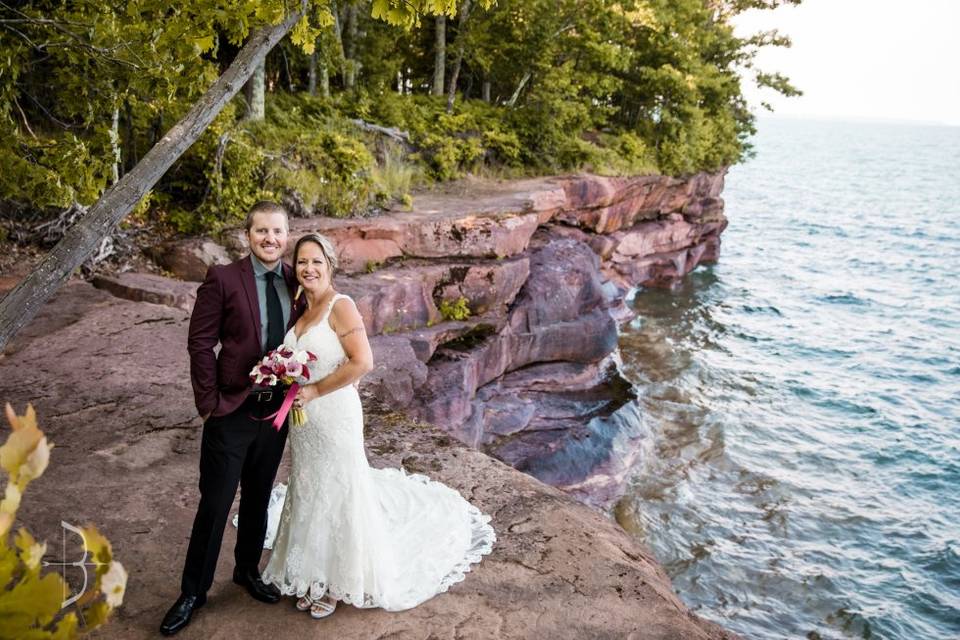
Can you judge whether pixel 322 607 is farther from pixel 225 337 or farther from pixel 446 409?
pixel 446 409

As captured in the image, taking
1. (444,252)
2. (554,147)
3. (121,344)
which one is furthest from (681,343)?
(121,344)

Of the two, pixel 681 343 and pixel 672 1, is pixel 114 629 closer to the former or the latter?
pixel 681 343

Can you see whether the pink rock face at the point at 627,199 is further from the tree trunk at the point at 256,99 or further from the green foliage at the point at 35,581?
the green foliage at the point at 35,581

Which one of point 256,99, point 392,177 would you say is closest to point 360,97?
point 256,99

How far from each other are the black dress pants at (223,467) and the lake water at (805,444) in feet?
24.8

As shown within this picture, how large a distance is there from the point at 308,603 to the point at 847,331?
22622 mm

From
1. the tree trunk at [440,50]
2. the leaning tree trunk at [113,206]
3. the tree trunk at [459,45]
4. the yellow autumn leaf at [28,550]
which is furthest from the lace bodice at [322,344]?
the tree trunk at [440,50]

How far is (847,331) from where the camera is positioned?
74.4ft

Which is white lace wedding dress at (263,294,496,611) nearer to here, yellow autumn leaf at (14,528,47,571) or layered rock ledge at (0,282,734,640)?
layered rock ledge at (0,282,734,640)

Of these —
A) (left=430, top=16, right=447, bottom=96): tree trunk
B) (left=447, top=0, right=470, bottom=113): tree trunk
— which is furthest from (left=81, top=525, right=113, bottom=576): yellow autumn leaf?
(left=430, top=16, right=447, bottom=96): tree trunk

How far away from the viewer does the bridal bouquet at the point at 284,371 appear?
3.75m

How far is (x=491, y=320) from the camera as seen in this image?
11930 mm

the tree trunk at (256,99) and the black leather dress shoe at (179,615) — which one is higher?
the tree trunk at (256,99)

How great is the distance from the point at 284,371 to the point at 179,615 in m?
1.53
